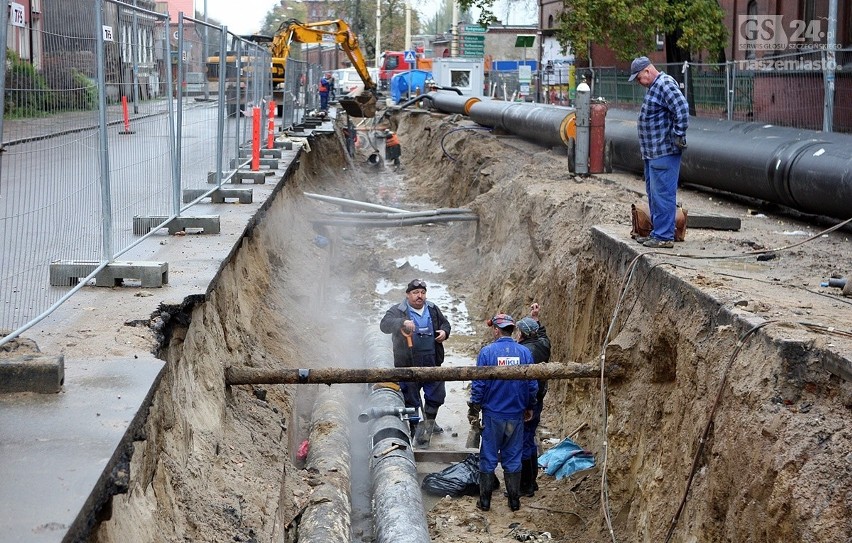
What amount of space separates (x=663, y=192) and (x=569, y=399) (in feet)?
7.72

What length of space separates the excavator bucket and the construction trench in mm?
16041

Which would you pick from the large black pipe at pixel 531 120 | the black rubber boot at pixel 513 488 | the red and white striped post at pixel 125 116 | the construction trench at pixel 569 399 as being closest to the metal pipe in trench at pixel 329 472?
the construction trench at pixel 569 399

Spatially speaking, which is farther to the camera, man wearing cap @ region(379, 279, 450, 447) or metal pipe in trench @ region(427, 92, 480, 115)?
metal pipe in trench @ region(427, 92, 480, 115)

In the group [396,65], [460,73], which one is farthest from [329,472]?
[396,65]

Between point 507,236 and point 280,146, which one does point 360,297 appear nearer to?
point 507,236

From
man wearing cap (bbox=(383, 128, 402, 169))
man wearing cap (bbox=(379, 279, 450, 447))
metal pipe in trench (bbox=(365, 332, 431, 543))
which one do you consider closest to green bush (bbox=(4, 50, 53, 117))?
metal pipe in trench (bbox=(365, 332, 431, 543))

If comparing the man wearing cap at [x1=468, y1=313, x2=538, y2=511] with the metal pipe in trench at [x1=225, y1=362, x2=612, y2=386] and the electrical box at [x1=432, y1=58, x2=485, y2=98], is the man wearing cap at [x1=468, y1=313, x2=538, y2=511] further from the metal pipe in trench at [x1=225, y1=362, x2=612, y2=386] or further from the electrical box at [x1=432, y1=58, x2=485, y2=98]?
the electrical box at [x1=432, y1=58, x2=485, y2=98]

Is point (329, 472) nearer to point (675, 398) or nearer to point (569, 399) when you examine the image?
point (675, 398)

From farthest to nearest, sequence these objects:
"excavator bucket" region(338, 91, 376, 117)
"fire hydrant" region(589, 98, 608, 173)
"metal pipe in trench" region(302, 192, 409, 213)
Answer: "excavator bucket" region(338, 91, 376, 117)
"metal pipe in trench" region(302, 192, 409, 213)
"fire hydrant" region(589, 98, 608, 173)

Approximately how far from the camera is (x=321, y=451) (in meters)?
7.98

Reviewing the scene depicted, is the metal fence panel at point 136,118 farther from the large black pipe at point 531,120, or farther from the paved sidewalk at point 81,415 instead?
the large black pipe at point 531,120

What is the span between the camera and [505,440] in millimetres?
8305

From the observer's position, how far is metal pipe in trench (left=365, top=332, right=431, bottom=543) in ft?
23.1

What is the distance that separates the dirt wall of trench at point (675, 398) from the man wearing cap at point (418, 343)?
1.26 m
